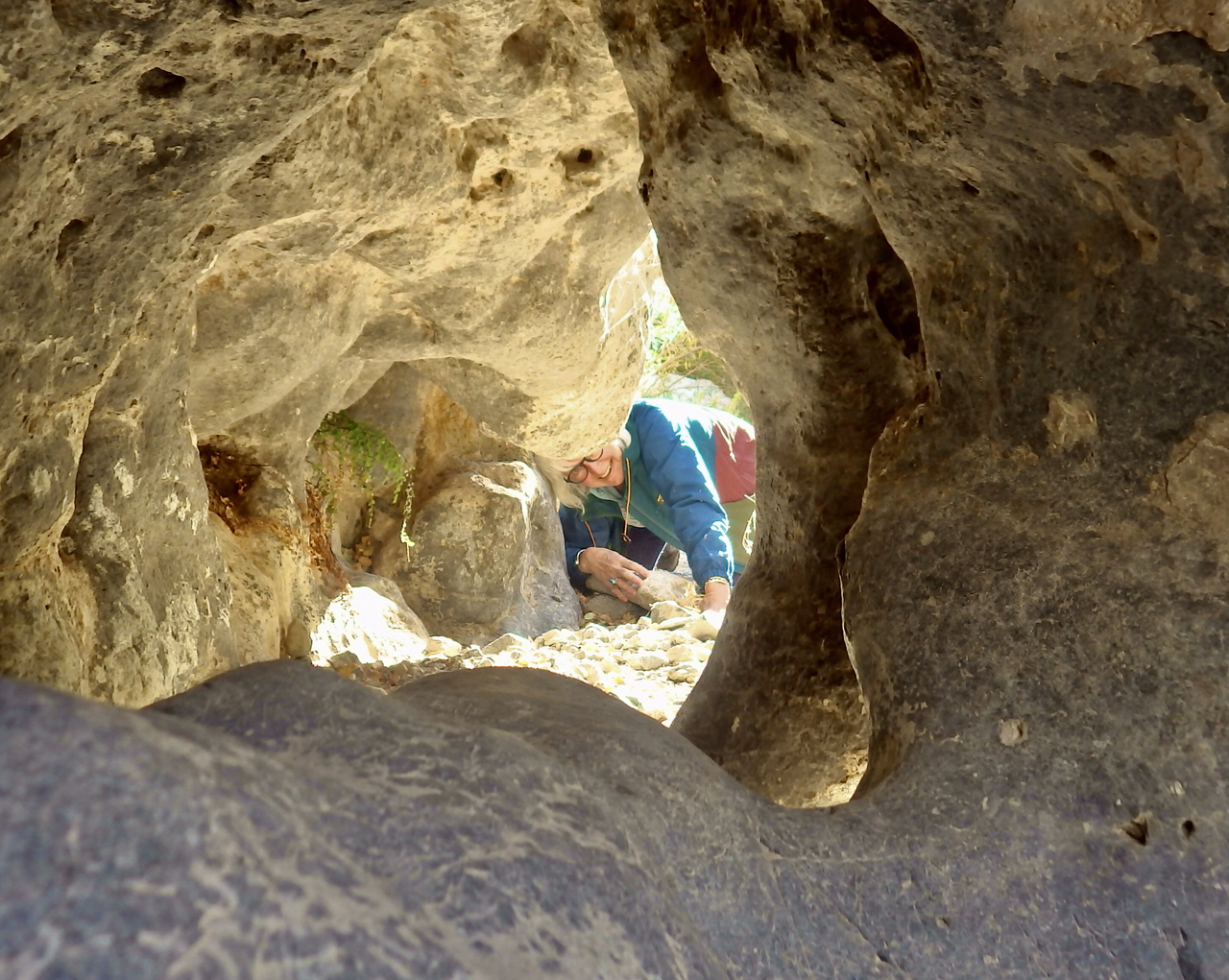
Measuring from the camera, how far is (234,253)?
303cm

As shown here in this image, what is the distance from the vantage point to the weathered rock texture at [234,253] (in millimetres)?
1621

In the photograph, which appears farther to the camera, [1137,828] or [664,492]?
[664,492]

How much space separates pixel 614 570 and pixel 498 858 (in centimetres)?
608

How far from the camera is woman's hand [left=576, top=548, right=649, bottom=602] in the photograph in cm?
687

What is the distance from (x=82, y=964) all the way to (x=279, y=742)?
0.40m

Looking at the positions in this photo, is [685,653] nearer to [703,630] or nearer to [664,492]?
[703,630]

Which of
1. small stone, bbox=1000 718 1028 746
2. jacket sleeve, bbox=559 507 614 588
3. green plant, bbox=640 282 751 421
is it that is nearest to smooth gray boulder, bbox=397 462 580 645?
jacket sleeve, bbox=559 507 614 588

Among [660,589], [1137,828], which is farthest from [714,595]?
[1137,828]

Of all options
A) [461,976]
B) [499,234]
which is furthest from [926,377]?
[499,234]

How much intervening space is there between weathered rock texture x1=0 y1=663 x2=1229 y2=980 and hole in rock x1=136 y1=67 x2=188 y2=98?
105cm

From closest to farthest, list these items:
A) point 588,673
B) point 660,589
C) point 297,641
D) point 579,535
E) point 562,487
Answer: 1. point 297,641
2. point 588,673
3. point 660,589
4. point 562,487
5. point 579,535

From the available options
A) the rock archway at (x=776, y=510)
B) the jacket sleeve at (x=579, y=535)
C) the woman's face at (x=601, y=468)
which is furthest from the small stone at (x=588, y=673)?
the jacket sleeve at (x=579, y=535)

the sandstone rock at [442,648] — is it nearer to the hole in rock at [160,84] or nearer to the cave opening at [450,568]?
the cave opening at [450,568]

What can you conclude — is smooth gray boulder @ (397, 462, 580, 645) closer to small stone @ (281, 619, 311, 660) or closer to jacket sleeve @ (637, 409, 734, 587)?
jacket sleeve @ (637, 409, 734, 587)
